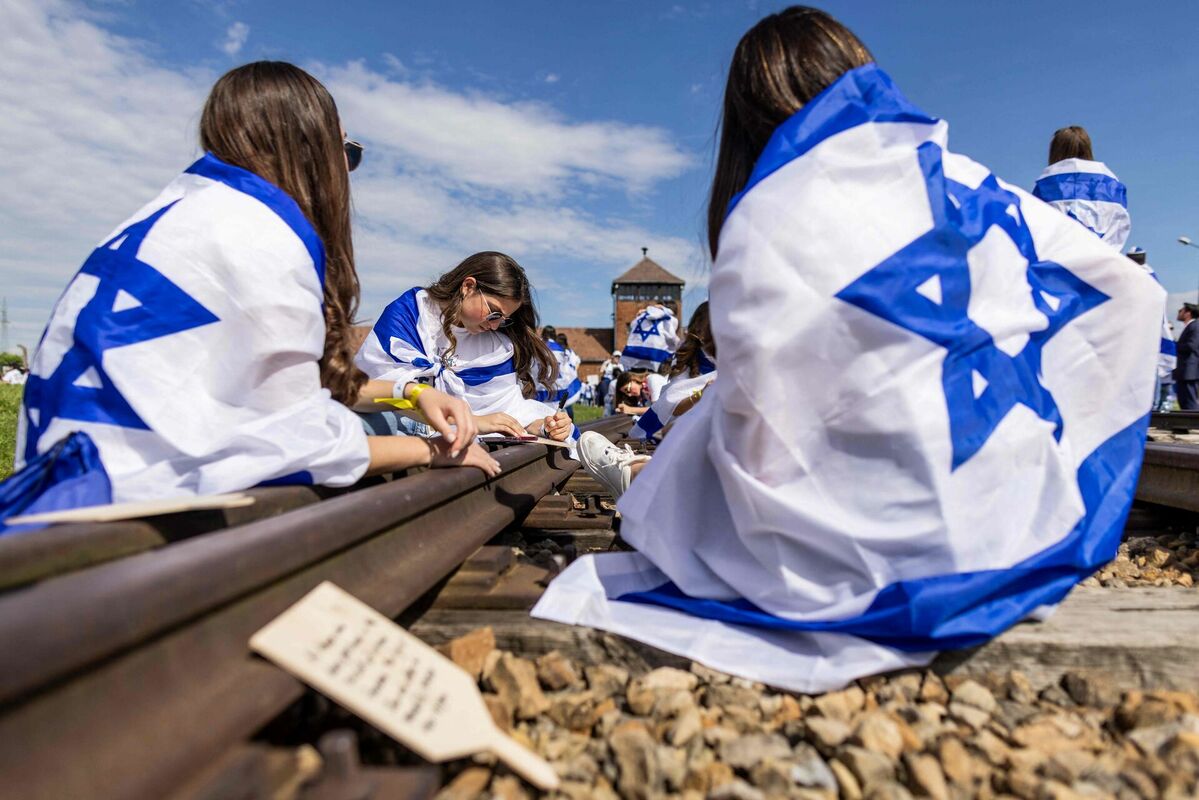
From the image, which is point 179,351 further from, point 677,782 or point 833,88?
point 833,88

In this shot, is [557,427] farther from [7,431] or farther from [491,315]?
[7,431]

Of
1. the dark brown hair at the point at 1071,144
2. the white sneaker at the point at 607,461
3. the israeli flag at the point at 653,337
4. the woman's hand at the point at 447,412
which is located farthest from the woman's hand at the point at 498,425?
the israeli flag at the point at 653,337

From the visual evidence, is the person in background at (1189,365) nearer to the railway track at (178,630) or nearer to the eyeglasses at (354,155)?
the eyeglasses at (354,155)

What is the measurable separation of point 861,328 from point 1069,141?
5.19m

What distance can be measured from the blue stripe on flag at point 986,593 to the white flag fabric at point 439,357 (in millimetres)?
3203

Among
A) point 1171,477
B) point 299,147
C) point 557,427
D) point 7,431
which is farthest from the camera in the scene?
point 7,431

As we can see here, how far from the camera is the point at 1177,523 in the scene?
3.39 metres

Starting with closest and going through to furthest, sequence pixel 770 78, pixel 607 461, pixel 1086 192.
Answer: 1. pixel 770 78
2. pixel 607 461
3. pixel 1086 192

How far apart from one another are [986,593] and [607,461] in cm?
162

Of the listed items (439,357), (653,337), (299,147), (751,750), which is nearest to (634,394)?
(653,337)

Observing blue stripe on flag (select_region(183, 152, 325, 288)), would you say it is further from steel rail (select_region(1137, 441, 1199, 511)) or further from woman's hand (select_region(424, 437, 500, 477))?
steel rail (select_region(1137, 441, 1199, 511))

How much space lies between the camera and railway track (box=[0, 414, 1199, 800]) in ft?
2.81

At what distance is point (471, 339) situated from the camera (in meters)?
5.33

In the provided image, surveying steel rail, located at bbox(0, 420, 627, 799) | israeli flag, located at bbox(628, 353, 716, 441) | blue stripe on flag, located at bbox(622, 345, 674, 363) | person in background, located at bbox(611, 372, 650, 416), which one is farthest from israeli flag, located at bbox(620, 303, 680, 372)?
steel rail, located at bbox(0, 420, 627, 799)
